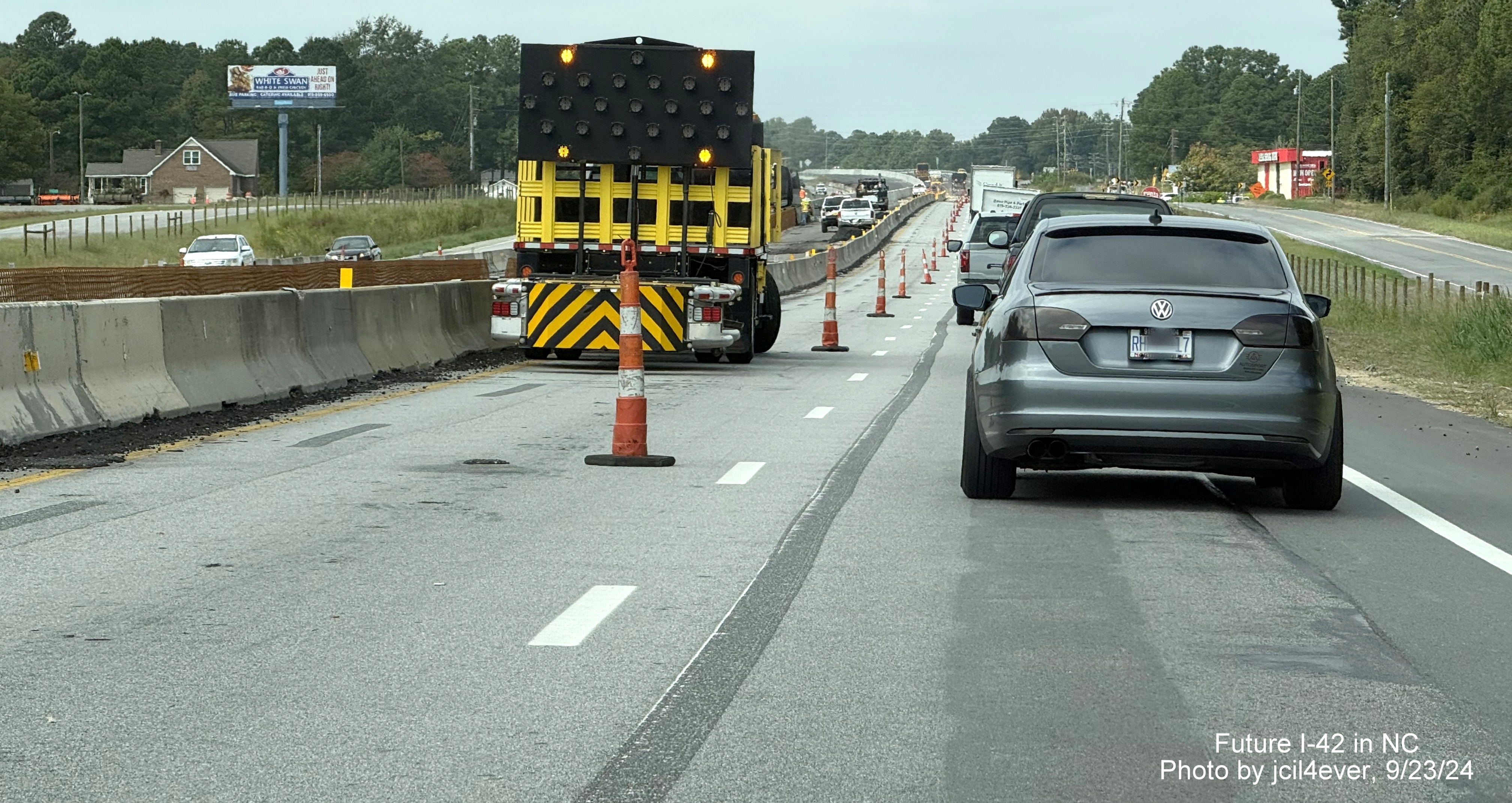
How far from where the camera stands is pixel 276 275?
4484 cm

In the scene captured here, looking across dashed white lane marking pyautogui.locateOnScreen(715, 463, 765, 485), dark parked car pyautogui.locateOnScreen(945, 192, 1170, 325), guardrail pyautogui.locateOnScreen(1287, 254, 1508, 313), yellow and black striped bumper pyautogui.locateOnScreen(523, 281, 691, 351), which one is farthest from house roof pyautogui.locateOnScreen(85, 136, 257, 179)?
dashed white lane marking pyautogui.locateOnScreen(715, 463, 765, 485)

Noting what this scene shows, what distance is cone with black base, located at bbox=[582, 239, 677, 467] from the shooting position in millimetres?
12633

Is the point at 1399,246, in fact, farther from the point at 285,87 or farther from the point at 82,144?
the point at 82,144

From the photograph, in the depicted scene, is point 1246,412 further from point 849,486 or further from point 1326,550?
point 849,486

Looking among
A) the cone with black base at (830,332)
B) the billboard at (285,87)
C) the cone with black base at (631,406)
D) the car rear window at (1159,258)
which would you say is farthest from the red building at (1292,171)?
the car rear window at (1159,258)

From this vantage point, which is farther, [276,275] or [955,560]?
[276,275]

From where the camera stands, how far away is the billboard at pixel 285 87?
492 feet

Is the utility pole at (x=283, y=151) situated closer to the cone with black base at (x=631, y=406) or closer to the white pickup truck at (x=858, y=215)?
the white pickup truck at (x=858, y=215)

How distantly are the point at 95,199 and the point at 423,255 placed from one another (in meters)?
72.3

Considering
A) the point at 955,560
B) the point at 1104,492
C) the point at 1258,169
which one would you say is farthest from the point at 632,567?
the point at 1258,169

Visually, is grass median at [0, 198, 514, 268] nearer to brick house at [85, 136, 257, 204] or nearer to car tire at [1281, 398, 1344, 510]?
brick house at [85, 136, 257, 204]

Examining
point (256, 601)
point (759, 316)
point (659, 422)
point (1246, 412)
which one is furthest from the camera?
point (759, 316)

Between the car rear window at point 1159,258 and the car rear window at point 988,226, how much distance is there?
2053cm

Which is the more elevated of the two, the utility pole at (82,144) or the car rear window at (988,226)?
the utility pole at (82,144)
